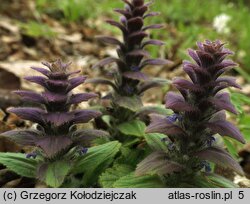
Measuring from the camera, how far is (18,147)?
3062 mm

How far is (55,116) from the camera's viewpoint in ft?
7.63

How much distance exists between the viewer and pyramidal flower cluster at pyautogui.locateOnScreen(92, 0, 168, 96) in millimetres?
Answer: 3139

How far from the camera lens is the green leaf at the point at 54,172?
2287 mm

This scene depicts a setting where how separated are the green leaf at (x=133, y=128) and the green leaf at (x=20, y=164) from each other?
0.82 meters

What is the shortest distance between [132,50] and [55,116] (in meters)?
1.13

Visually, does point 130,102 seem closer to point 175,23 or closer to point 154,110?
point 154,110

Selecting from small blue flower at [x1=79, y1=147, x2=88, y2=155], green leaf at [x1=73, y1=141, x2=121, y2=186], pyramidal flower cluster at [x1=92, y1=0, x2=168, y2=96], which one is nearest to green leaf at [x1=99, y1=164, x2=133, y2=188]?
Answer: green leaf at [x1=73, y1=141, x2=121, y2=186]

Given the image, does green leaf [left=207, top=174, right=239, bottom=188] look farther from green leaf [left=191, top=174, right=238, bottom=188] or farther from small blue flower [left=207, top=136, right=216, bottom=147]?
small blue flower [left=207, top=136, right=216, bottom=147]

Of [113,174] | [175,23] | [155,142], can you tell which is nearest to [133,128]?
[155,142]

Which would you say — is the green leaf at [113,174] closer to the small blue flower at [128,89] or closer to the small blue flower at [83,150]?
the small blue flower at [83,150]

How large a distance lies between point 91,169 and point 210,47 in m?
1.05

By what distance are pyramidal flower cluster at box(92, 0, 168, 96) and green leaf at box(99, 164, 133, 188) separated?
28.2 inches
